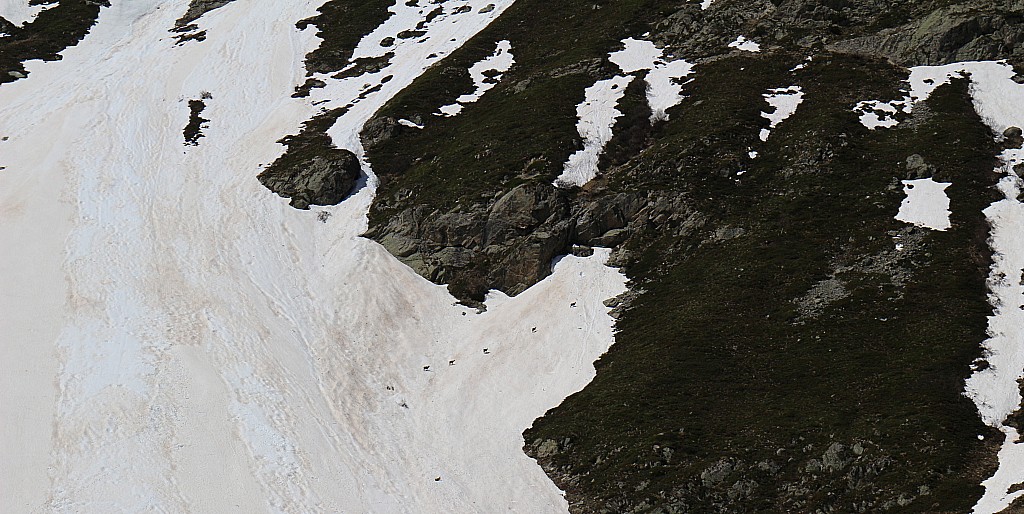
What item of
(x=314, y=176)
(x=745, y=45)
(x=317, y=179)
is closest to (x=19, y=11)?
(x=314, y=176)

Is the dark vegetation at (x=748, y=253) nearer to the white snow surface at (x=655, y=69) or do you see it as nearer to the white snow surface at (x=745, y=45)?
the white snow surface at (x=745, y=45)

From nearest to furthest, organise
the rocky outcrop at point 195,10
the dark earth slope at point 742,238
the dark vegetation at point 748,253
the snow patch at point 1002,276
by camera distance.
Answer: the snow patch at point 1002,276 < the dark vegetation at point 748,253 < the dark earth slope at point 742,238 < the rocky outcrop at point 195,10

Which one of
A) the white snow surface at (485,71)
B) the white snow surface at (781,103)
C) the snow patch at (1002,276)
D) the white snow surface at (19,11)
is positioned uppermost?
the white snow surface at (19,11)

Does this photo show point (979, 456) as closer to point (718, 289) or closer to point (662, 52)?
point (718, 289)

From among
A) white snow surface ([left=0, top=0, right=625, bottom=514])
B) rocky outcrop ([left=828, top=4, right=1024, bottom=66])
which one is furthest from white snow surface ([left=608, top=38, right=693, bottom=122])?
white snow surface ([left=0, top=0, right=625, bottom=514])

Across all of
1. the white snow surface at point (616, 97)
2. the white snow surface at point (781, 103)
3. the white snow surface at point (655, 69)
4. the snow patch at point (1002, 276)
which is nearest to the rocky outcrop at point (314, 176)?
the white snow surface at point (616, 97)

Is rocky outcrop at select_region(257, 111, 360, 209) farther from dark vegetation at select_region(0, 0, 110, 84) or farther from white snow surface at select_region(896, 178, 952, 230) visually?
white snow surface at select_region(896, 178, 952, 230)
